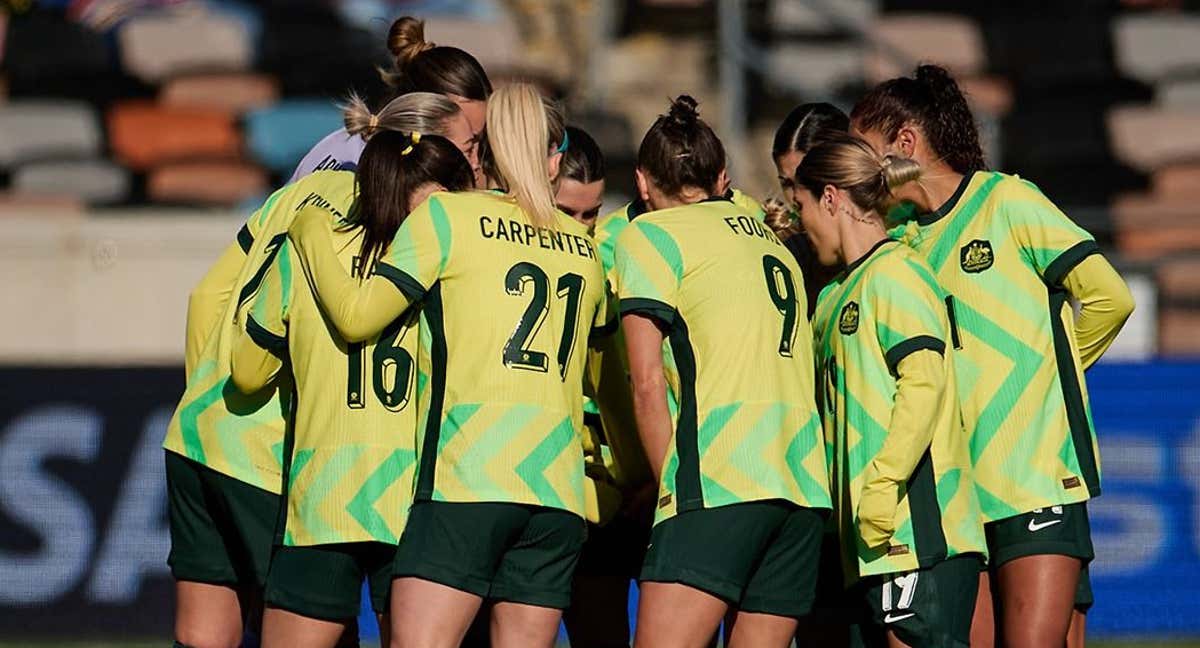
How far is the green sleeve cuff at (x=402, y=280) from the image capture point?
454 centimetres

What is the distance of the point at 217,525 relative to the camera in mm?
5219

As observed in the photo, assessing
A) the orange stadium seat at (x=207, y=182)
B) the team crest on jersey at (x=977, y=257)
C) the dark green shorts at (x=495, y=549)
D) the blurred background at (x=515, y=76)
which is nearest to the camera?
the dark green shorts at (x=495, y=549)

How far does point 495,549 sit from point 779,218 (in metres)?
1.50

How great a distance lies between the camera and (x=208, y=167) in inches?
506

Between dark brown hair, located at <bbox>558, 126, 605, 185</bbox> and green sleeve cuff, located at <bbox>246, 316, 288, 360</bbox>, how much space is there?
1106 millimetres

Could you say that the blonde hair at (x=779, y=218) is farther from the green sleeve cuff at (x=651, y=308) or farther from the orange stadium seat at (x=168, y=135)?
the orange stadium seat at (x=168, y=135)

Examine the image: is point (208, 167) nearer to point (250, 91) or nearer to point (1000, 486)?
point (250, 91)

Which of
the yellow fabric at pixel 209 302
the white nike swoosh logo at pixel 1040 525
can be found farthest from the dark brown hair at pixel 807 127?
the yellow fabric at pixel 209 302

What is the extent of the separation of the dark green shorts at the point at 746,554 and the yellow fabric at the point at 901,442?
225mm

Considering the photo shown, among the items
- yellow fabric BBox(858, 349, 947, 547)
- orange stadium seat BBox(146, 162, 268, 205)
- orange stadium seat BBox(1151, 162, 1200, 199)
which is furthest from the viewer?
orange stadium seat BBox(1151, 162, 1200, 199)

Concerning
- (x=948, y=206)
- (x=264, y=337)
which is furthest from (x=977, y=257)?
(x=264, y=337)

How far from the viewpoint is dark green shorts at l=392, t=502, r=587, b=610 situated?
450 centimetres

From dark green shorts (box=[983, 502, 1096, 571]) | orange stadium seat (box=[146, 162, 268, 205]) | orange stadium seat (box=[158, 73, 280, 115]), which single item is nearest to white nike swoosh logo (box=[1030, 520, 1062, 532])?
dark green shorts (box=[983, 502, 1096, 571])

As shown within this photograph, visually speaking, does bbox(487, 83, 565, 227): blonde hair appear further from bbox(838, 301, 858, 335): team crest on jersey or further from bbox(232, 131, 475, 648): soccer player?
bbox(838, 301, 858, 335): team crest on jersey
